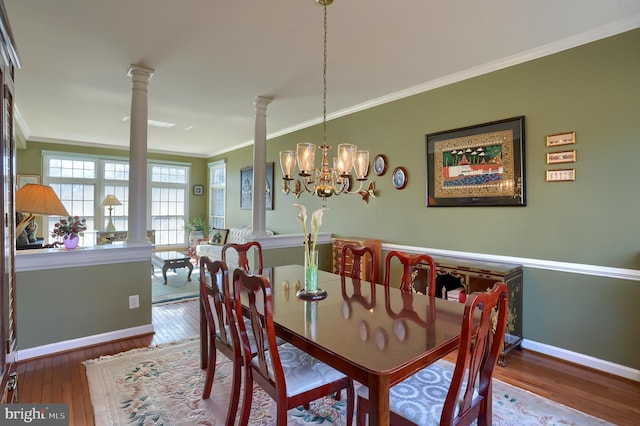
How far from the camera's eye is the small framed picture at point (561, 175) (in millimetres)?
2764

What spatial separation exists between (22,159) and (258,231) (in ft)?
19.2

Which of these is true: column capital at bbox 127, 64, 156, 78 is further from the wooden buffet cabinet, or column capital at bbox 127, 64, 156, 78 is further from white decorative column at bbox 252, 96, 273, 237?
the wooden buffet cabinet

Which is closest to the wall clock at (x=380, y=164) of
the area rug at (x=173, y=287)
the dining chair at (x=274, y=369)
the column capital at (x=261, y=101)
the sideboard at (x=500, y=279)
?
the sideboard at (x=500, y=279)

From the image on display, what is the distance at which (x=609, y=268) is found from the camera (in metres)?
2.59

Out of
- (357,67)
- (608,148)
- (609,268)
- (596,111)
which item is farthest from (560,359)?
(357,67)

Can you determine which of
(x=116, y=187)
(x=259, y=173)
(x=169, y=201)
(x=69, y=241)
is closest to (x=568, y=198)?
(x=259, y=173)

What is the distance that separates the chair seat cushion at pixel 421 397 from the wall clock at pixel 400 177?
2.66m

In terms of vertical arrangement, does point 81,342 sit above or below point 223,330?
below

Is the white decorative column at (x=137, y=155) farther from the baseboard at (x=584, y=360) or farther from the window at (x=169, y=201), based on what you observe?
the window at (x=169, y=201)

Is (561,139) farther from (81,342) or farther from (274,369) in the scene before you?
(81,342)

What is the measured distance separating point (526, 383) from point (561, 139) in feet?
6.63

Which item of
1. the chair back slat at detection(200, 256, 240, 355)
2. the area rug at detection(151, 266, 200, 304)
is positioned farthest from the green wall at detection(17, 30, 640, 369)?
the area rug at detection(151, 266, 200, 304)

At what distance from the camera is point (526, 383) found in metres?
2.48

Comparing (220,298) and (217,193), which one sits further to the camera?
(217,193)
